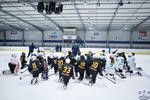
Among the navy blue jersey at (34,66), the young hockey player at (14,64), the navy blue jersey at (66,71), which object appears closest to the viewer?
the navy blue jersey at (66,71)

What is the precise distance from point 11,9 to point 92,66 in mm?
14126

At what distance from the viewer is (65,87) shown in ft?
12.1

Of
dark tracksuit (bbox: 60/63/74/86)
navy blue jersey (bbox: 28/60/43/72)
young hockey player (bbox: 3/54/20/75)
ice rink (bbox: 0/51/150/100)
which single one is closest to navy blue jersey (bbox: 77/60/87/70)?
ice rink (bbox: 0/51/150/100)

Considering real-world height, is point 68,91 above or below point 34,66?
below

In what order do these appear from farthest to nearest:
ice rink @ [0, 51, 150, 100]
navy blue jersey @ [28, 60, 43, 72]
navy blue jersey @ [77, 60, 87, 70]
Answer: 1. navy blue jersey @ [77, 60, 87, 70]
2. navy blue jersey @ [28, 60, 43, 72]
3. ice rink @ [0, 51, 150, 100]

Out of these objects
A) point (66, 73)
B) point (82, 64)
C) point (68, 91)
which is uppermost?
point (82, 64)

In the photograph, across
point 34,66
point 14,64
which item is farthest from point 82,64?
point 14,64

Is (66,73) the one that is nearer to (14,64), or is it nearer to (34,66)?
(34,66)

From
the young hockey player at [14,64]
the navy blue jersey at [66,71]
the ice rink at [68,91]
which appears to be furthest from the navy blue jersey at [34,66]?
the young hockey player at [14,64]

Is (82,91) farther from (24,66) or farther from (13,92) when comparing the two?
(24,66)

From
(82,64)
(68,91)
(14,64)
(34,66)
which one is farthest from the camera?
(14,64)

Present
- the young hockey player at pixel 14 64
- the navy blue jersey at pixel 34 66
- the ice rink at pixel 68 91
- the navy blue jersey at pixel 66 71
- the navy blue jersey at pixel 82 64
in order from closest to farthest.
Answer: the ice rink at pixel 68 91 → the navy blue jersey at pixel 66 71 → the navy blue jersey at pixel 34 66 → the navy blue jersey at pixel 82 64 → the young hockey player at pixel 14 64

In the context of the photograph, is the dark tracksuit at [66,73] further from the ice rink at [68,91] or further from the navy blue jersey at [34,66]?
the navy blue jersey at [34,66]

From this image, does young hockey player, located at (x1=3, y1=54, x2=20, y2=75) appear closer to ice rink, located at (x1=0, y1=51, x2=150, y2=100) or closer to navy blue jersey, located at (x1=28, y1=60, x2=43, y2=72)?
ice rink, located at (x1=0, y1=51, x2=150, y2=100)
